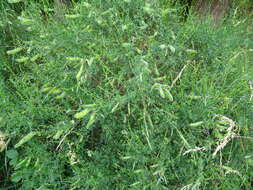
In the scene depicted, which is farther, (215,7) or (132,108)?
(215,7)

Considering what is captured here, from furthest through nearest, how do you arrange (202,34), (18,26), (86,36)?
(18,26)
(202,34)
(86,36)

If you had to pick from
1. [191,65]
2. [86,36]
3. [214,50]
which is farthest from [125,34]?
[214,50]

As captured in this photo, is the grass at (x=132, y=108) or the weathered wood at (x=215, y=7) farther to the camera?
the weathered wood at (x=215, y=7)

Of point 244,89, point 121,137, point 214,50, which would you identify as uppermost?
point 214,50

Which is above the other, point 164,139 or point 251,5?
point 251,5

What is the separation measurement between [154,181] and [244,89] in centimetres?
75

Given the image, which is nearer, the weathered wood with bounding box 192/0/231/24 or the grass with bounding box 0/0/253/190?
the grass with bounding box 0/0/253/190

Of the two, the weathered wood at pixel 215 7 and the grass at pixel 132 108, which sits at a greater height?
the weathered wood at pixel 215 7

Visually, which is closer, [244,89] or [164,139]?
[164,139]

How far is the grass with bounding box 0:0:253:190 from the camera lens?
148cm

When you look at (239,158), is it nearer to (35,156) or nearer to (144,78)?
(144,78)

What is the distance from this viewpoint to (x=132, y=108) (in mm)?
1547

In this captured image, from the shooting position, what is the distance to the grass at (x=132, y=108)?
1.48 metres

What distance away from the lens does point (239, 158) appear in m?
1.59
